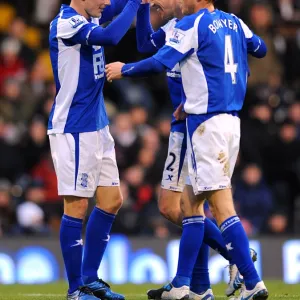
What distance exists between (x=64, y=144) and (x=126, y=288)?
261cm

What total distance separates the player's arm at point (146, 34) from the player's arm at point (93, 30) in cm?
75

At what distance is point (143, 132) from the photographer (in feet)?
49.0

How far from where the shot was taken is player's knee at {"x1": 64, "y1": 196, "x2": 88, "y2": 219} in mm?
7934

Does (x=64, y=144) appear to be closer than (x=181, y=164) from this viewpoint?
Yes

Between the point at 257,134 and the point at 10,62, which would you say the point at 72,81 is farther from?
the point at 10,62

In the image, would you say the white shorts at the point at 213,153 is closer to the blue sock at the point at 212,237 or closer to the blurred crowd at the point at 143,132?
the blue sock at the point at 212,237

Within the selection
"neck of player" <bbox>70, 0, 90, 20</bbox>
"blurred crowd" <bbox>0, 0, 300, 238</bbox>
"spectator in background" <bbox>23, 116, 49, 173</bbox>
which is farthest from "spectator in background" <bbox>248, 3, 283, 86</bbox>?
"neck of player" <bbox>70, 0, 90, 20</bbox>

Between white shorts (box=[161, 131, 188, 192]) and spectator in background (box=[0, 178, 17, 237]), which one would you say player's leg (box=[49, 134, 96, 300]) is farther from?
spectator in background (box=[0, 178, 17, 237])

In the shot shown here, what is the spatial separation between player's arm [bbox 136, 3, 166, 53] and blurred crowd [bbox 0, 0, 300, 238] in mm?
5198

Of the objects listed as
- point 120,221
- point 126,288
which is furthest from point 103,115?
point 120,221

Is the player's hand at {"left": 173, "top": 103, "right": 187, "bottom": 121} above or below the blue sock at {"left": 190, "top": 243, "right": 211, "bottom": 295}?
above

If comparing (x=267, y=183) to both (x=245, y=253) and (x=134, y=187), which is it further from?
(x=245, y=253)

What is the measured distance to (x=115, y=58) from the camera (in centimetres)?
1625

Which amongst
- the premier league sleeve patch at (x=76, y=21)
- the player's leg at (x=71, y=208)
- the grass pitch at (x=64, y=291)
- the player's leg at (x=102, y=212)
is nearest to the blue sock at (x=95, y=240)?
the player's leg at (x=102, y=212)
